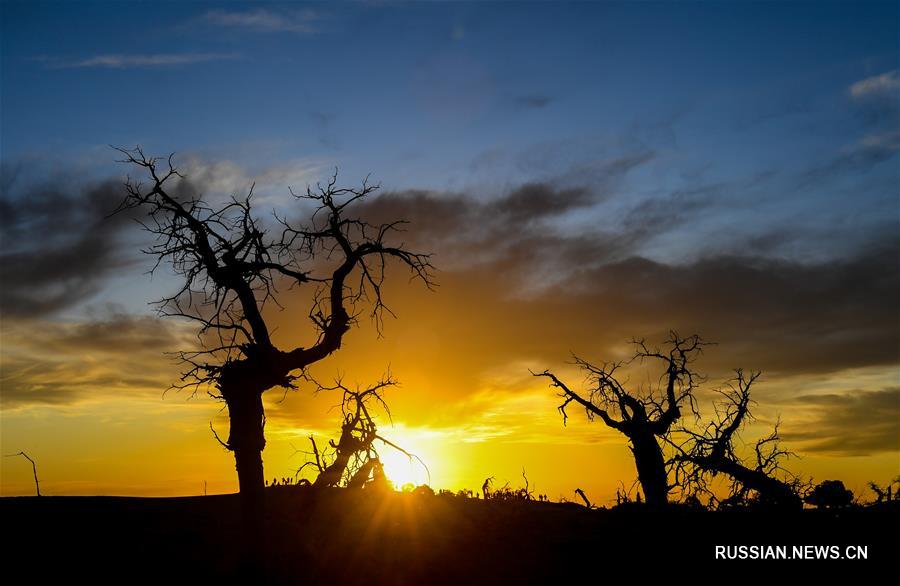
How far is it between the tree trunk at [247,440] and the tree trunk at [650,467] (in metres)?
13.6

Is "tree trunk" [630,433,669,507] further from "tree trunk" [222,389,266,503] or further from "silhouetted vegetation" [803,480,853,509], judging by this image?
"tree trunk" [222,389,266,503]

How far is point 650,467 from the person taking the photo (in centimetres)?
2498

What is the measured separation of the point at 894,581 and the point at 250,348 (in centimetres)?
1422

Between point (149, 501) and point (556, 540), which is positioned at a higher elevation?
point (149, 501)

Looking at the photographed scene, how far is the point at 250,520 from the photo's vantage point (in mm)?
15867

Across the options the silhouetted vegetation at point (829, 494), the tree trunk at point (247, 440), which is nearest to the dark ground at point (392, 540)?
the tree trunk at point (247, 440)

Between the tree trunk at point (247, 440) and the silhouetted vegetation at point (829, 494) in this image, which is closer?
the tree trunk at point (247, 440)

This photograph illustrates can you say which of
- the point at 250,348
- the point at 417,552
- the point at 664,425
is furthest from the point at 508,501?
the point at 250,348

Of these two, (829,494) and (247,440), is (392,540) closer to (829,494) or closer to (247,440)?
(247,440)

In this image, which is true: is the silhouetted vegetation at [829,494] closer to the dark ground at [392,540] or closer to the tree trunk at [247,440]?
the dark ground at [392,540]

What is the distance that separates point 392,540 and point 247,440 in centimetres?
413

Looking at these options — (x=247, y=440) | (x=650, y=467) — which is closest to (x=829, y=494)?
(x=650, y=467)

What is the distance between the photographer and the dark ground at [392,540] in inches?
608

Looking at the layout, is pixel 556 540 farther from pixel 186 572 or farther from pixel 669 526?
pixel 186 572
